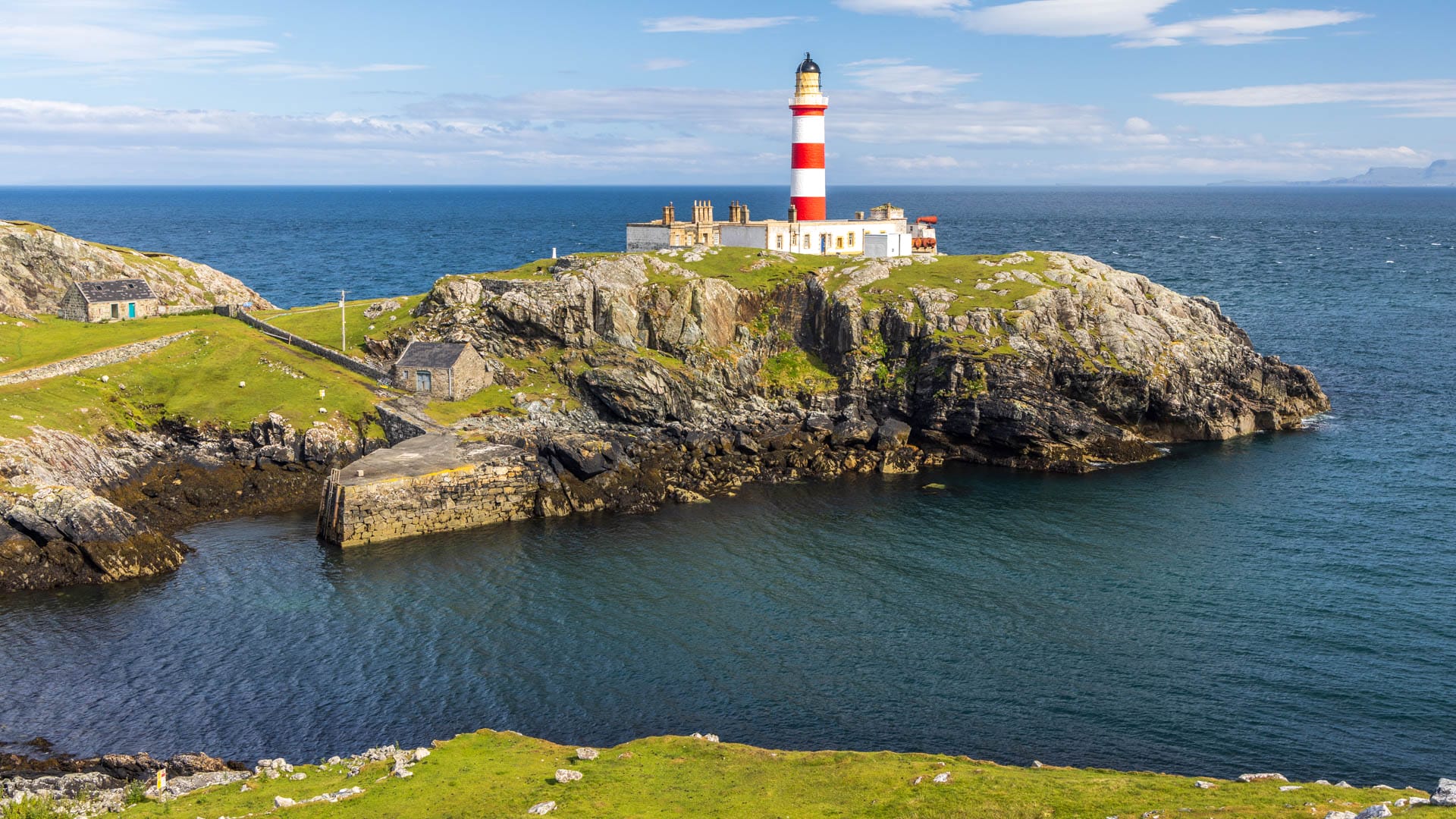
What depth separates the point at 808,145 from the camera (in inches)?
4087

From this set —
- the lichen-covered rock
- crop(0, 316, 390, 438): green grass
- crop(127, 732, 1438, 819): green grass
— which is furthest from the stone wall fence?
crop(127, 732, 1438, 819): green grass

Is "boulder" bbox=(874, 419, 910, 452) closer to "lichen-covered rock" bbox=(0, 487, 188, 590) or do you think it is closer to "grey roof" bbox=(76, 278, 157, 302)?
"lichen-covered rock" bbox=(0, 487, 188, 590)

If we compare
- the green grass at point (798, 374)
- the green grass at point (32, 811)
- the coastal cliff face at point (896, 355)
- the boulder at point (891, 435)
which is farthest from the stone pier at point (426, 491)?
the green grass at point (32, 811)

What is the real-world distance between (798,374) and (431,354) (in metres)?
28.0

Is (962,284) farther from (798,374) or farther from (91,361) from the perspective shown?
(91,361)

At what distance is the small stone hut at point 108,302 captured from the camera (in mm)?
93750

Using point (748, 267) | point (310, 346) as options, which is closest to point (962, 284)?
point (748, 267)

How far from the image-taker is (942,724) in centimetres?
4362

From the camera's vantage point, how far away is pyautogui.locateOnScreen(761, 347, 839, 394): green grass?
288 feet

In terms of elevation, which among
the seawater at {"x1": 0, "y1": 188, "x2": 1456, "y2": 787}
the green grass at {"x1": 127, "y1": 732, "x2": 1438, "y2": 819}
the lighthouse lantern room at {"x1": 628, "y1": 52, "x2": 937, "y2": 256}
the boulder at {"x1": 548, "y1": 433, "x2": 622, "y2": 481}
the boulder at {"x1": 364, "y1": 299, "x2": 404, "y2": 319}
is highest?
the lighthouse lantern room at {"x1": 628, "y1": 52, "x2": 937, "y2": 256}

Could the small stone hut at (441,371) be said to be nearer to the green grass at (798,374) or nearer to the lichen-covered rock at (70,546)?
the green grass at (798,374)

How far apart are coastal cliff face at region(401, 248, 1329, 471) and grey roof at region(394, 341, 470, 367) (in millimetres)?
3201

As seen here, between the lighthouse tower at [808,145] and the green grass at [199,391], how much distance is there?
44.6 meters

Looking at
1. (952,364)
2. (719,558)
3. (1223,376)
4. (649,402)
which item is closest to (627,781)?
(719,558)
